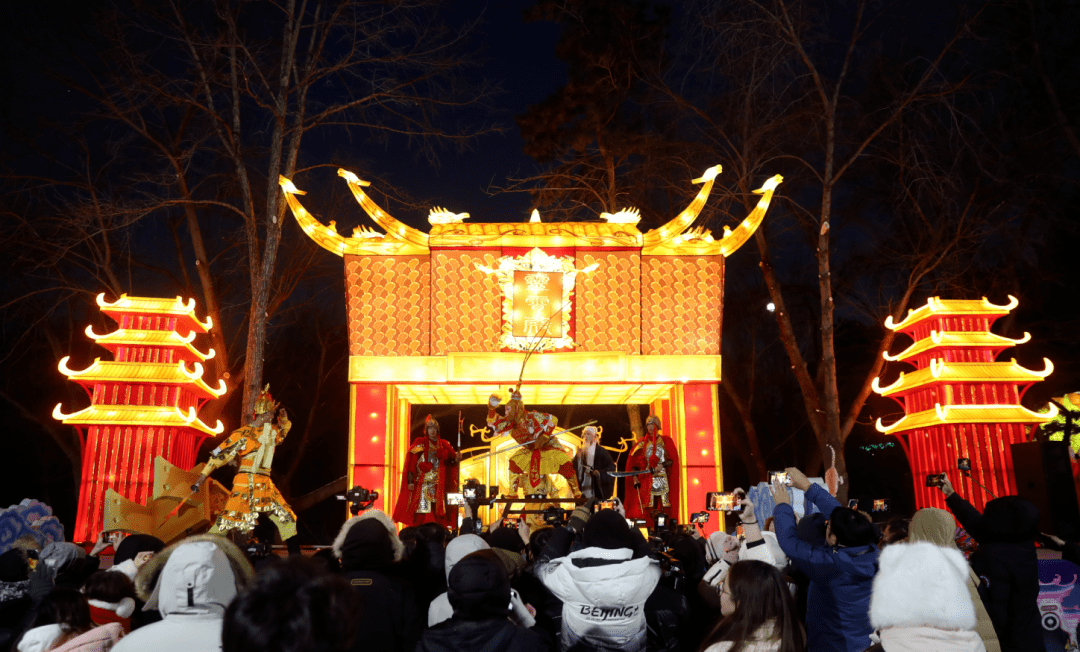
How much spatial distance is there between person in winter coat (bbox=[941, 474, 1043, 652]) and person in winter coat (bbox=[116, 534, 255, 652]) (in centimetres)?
407

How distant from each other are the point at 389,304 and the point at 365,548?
9737 mm

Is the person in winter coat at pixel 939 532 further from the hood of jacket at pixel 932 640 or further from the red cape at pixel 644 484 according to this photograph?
the red cape at pixel 644 484

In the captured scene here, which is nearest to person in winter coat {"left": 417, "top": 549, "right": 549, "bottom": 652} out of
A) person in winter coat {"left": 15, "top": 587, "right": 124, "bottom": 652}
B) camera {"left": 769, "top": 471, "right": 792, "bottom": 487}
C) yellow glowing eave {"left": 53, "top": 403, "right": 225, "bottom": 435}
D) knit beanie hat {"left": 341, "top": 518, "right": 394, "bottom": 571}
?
knit beanie hat {"left": 341, "top": 518, "right": 394, "bottom": 571}

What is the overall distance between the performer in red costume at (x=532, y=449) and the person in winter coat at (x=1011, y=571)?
738cm

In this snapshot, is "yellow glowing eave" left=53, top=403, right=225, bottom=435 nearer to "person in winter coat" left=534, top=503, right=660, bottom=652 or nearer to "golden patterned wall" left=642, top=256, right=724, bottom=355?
"golden patterned wall" left=642, top=256, right=724, bottom=355

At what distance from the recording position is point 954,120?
14.0 meters

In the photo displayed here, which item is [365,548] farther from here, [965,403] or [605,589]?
[965,403]

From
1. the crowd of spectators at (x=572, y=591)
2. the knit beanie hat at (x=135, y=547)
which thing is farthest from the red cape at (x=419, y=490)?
the knit beanie hat at (x=135, y=547)

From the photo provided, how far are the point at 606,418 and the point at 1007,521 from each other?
73.9 feet

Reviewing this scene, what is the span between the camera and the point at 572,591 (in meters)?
3.61

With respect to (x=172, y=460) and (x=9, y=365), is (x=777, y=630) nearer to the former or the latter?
(x=172, y=460)

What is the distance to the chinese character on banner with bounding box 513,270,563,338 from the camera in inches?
516

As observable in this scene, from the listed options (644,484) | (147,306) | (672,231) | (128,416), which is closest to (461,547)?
(644,484)

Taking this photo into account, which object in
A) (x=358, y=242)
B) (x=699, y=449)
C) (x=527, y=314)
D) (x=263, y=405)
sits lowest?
(x=699, y=449)
